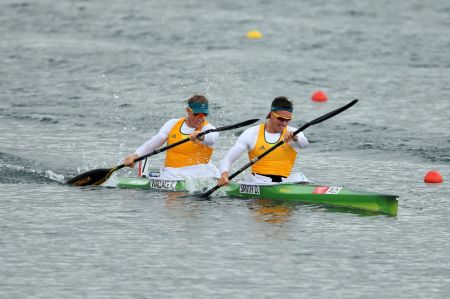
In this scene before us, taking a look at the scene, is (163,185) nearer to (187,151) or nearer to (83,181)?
(187,151)

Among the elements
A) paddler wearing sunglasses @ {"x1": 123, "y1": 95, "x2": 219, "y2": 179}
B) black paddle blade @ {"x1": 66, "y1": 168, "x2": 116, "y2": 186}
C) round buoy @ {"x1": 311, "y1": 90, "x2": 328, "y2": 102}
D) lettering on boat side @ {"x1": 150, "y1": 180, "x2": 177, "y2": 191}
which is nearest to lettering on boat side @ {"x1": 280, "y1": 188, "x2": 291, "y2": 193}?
paddler wearing sunglasses @ {"x1": 123, "y1": 95, "x2": 219, "y2": 179}

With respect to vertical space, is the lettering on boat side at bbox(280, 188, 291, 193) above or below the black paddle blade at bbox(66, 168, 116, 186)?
above

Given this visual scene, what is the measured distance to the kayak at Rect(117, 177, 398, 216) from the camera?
1638 centimetres

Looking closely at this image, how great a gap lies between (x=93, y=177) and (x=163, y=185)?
1.38m

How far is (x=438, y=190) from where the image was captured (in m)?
18.9

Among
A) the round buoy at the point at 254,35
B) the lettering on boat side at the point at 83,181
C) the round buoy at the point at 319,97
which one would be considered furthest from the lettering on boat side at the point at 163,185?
the round buoy at the point at 254,35

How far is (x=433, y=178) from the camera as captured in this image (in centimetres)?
1959

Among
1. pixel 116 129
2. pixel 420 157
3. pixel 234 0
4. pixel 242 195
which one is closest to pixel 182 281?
pixel 242 195

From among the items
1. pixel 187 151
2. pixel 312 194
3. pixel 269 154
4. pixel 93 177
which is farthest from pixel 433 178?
pixel 93 177

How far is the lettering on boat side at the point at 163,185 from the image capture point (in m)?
18.1

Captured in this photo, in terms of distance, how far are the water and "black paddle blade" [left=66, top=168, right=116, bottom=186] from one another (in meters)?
0.35

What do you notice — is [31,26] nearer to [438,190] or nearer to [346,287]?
[438,190]

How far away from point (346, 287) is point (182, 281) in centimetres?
188

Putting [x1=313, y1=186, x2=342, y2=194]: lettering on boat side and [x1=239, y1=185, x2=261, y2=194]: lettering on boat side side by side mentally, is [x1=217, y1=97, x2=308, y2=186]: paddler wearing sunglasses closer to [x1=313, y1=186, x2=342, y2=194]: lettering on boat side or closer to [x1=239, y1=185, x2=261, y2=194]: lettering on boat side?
[x1=239, y1=185, x2=261, y2=194]: lettering on boat side
